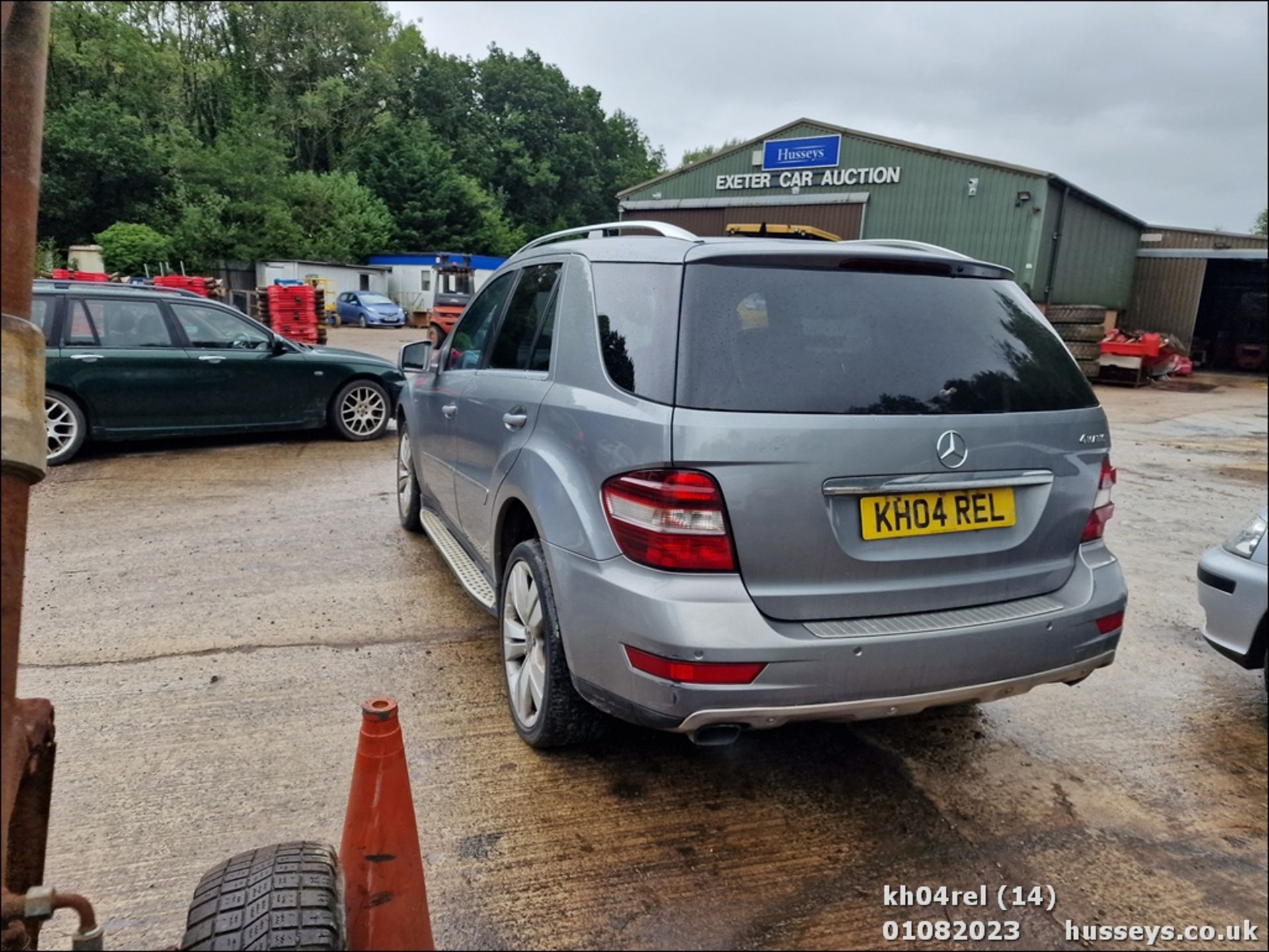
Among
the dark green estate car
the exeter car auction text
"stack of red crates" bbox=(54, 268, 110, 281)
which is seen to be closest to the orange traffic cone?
"stack of red crates" bbox=(54, 268, 110, 281)

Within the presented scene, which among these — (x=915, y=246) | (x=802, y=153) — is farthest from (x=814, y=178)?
A: (x=915, y=246)

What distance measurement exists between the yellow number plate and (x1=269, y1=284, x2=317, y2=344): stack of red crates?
17.6 metres

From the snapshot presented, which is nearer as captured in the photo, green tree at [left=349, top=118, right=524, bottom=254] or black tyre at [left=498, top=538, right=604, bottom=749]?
black tyre at [left=498, top=538, right=604, bottom=749]

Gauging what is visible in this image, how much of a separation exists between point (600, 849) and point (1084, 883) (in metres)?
1.33

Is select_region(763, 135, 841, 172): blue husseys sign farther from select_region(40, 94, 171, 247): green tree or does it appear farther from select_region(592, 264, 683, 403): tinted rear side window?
select_region(592, 264, 683, 403): tinted rear side window

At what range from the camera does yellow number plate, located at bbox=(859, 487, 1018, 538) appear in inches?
91.5

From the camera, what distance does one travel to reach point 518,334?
3518 mm

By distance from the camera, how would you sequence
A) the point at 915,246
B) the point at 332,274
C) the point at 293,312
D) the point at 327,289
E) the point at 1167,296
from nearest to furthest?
the point at 915,246 < the point at 293,312 < the point at 1167,296 < the point at 327,289 < the point at 332,274

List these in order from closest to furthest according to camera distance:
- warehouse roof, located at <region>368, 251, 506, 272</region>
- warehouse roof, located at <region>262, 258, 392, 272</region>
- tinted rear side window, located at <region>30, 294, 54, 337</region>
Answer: tinted rear side window, located at <region>30, 294, 54, 337</region> → warehouse roof, located at <region>262, 258, 392, 272</region> → warehouse roof, located at <region>368, 251, 506, 272</region>

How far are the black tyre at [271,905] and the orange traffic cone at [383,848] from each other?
5cm

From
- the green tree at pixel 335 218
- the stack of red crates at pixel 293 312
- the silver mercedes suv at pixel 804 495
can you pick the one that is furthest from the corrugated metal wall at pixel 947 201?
the green tree at pixel 335 218

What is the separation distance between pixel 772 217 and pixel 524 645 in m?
23.4

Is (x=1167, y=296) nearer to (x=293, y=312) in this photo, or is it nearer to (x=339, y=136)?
(x=293, y=312)

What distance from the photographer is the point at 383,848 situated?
1.74m
